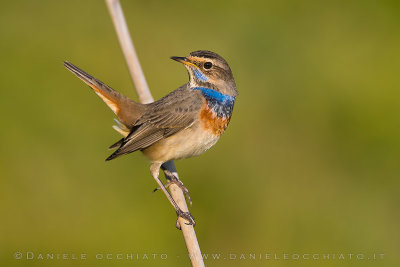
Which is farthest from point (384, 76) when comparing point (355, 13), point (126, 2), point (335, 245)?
point (126, 2)

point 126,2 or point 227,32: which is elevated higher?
point 126,2

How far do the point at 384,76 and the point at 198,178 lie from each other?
3369mm

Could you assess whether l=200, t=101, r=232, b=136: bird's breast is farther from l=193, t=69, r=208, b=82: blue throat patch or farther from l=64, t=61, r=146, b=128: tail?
l=64, t=61, r=146, b=128: tail

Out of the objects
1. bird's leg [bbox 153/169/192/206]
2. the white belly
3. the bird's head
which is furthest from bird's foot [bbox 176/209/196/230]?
the bird's head

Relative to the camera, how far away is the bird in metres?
6.12

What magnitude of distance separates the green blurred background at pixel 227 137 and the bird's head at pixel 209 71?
1.68m

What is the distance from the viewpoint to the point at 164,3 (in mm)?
10000

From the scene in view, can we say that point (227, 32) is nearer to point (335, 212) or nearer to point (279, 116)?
point (279, 116)

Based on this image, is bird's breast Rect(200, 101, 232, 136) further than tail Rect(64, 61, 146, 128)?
No

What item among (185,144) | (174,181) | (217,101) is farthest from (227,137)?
(185,144)

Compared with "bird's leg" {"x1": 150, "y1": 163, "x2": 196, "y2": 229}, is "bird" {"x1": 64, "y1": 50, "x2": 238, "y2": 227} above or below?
above

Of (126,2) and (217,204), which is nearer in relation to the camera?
(217,204)

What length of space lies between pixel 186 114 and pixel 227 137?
2222mm

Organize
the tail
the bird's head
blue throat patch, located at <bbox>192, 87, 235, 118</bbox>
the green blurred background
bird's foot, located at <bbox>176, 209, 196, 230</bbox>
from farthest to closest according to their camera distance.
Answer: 1. the green blurred background
2. the tail
3. blue throat patch, located at <bbox>192, 87, 235, 118</bbox>
4. the bird's head
5. bird's foot, located at <bbox>176, 209, 196, 230</bbox>
